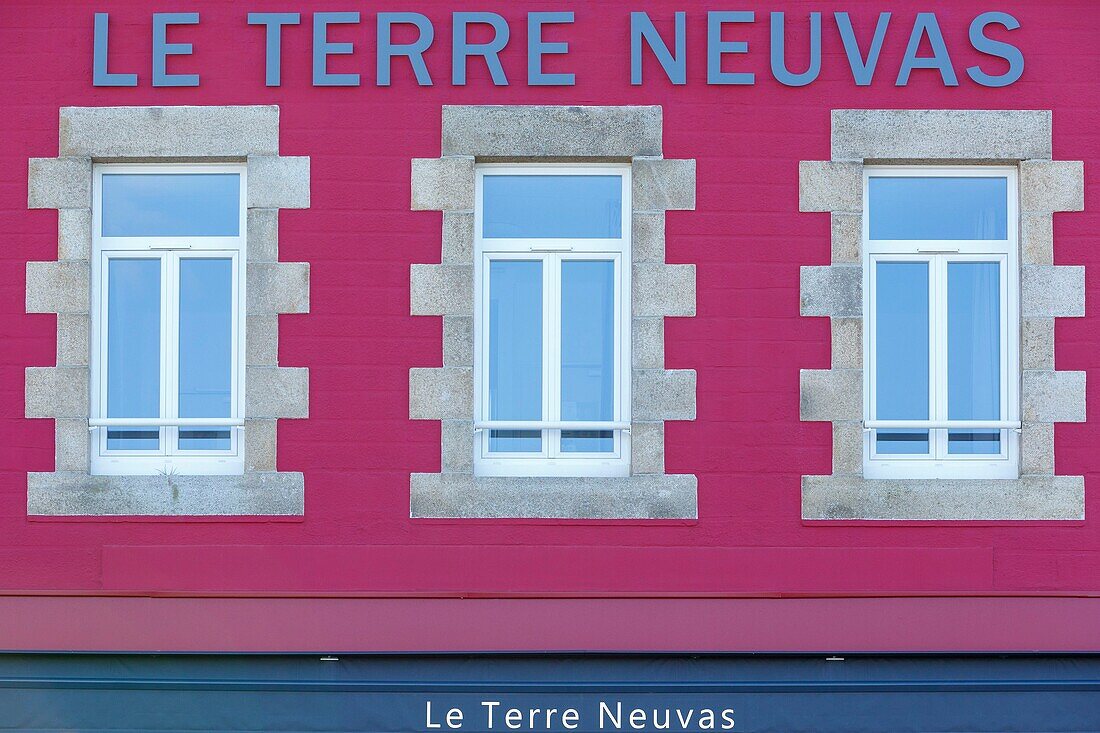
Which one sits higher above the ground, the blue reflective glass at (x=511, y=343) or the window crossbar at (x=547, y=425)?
the blue reflective glass at (x=511, y=343)

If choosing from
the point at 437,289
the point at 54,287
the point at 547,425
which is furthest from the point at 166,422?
the point at 547,425

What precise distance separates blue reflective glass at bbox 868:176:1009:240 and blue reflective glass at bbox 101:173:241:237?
3.38 metres

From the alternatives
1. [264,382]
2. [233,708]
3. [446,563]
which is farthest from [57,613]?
[446,563]

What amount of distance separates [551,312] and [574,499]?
38.6 inches

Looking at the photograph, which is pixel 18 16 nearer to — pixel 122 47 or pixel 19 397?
pixel 122 47

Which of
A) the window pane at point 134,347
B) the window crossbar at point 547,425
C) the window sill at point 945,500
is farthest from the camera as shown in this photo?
the window pane at point 134,347

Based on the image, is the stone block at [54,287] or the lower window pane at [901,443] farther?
the lower window pane at [901,443]

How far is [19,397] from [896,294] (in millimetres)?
4528

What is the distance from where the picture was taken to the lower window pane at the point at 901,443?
5688mm

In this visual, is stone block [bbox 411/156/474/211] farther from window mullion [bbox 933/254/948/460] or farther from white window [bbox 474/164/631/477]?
window mullion [bbox 933/254/948/460]

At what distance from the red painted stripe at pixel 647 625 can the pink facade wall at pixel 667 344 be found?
92 mm

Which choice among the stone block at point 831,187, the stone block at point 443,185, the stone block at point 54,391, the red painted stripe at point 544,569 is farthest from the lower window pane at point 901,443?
the stone block at point 54,391

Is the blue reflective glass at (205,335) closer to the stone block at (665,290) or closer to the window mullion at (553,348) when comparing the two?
the window mullion at (553,348)

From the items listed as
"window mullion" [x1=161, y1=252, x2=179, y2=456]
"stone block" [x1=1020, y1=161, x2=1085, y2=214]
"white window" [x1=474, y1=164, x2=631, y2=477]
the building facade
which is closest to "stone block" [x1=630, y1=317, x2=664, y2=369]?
the building facade
